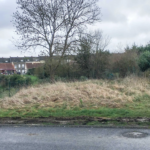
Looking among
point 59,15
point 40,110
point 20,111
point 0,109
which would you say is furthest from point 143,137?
point 59,15

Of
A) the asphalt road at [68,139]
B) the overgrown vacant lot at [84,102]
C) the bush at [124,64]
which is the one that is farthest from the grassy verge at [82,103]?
the bush at [124,64]

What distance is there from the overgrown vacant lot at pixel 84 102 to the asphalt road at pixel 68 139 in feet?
7.23

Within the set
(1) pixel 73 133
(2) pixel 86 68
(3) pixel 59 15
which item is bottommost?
(1) pixel 73 133

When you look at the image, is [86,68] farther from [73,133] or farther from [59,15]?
[73,133]

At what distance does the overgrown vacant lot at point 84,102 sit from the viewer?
12.3 m

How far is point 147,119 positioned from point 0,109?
27.0 ft

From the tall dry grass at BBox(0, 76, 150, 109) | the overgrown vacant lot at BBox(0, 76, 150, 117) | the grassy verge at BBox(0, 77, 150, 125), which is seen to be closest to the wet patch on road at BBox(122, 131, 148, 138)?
the grassy verge at BBox(0, 77, 150, 125)

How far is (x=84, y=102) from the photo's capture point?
14.4 m

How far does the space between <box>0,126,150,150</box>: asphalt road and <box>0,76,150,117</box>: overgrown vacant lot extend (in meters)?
2.20

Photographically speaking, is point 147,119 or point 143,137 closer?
point 143,137

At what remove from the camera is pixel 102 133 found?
9.13 metres

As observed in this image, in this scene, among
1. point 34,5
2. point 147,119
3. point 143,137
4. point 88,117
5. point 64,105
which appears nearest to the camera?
point 143,137

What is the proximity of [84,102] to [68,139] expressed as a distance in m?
6.15

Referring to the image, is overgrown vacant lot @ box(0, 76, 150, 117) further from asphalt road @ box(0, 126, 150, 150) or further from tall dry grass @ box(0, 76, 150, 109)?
asphalt road @ box(0, 126, 150, 150)
